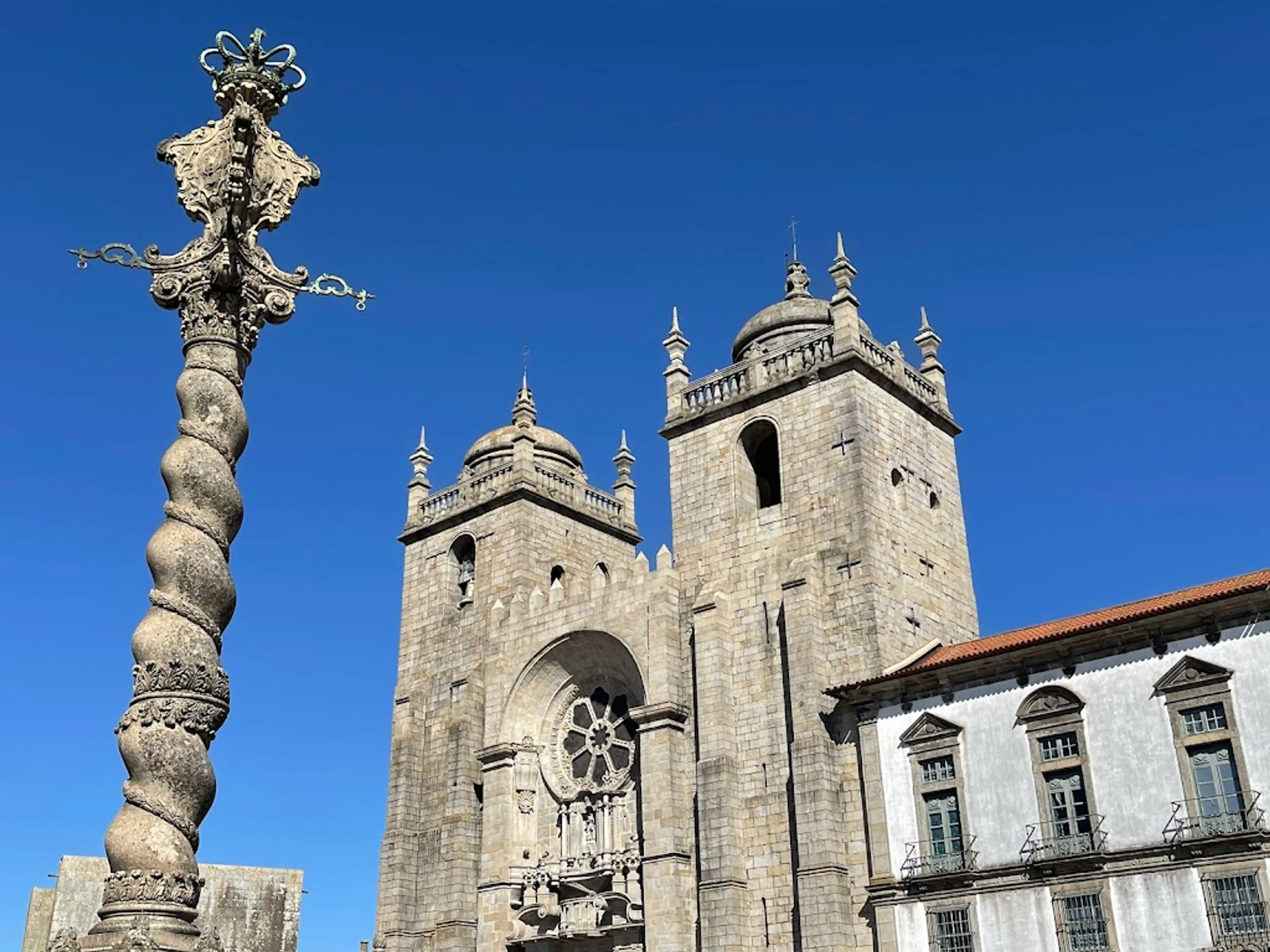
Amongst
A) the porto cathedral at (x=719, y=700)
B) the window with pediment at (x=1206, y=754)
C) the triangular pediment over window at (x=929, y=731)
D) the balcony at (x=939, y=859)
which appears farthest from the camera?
the triangular pediment over window at (x=929, y=731)

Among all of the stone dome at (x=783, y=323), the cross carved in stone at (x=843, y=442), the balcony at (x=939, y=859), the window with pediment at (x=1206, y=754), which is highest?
the stone dome at (x=783, y=323)

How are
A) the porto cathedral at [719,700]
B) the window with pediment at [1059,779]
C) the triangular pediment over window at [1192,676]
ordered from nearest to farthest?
the porto cathedral at [719,700] → the triangular pediment over window at [1192,676] → the window with pediment at [1059,779]

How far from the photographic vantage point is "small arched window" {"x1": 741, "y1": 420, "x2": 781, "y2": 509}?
33844 millimetres

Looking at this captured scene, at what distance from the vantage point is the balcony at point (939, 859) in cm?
2489

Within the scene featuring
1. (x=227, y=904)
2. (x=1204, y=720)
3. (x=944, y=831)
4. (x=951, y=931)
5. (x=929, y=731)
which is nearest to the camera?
(x=1204, y=720)

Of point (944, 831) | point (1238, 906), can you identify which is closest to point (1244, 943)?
point (1238, 906)

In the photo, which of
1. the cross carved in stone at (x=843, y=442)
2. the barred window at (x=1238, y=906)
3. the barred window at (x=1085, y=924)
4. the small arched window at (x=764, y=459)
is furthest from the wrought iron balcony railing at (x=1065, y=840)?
the small arched window at (x=764, y=459)

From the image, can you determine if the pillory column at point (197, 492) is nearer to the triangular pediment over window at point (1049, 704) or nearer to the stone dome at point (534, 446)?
the triangular pediment over window at point (1049, 704)

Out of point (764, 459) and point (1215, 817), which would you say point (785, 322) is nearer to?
point (764, 459)

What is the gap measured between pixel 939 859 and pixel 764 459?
1331 cm

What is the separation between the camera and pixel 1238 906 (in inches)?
842

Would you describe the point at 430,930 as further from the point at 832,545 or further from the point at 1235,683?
the point at 1235,683

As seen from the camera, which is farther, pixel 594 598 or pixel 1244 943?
pixel 594 598

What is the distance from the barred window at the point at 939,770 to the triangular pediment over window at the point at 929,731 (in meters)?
0.42
